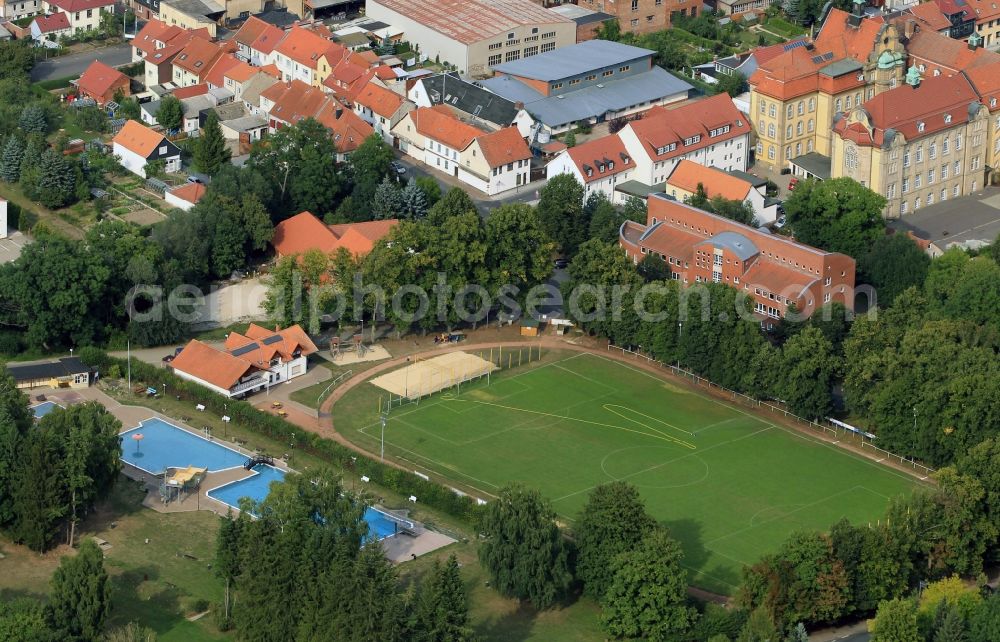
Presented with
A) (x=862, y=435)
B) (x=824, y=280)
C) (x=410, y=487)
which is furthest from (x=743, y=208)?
(x=410, y=487)

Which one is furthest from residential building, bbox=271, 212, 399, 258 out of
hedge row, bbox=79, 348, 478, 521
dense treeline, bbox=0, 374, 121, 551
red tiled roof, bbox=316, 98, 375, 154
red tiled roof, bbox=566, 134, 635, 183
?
dense treeline, bbox=0, 374, 121, 551

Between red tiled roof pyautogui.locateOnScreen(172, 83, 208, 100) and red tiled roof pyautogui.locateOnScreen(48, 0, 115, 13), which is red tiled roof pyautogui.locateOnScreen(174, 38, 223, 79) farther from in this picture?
red tiled roof pyautogui.locateOnScreen(48, 0, 115, 13)

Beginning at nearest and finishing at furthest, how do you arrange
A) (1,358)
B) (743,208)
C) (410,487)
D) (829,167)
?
1. (410,487)
2. (1,358)
3. (743,208)
4. (829,167)

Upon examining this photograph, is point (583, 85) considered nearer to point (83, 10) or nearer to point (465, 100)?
point (465, 100)

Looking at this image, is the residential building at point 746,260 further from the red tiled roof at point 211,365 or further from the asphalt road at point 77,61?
the asphalt road at point 77,61

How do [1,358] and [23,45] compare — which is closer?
[1,358]

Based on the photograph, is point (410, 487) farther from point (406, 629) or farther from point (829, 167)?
point (829, 167)

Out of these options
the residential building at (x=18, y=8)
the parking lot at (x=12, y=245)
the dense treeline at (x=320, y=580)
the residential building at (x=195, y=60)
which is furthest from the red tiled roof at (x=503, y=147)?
the residential building at (x=18, y=8)
